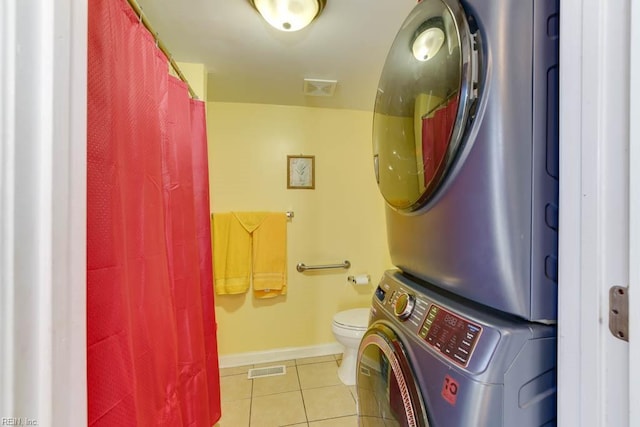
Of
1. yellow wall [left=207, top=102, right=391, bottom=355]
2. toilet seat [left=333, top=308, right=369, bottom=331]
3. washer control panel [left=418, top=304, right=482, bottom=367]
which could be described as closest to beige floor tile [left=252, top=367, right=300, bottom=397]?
yellow wall [left=207, top=102, right=391, bottom=355]

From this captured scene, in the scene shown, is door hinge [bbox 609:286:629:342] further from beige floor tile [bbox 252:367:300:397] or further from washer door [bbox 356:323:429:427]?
beige floor tile [bbox 252:367:300:397]

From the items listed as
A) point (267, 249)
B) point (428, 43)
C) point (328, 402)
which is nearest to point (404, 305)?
point (428, 43)

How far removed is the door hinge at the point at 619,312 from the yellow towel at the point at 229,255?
1.95 m

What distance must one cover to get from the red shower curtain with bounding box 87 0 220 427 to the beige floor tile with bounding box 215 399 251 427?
18.5 inches

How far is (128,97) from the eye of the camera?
0.69m

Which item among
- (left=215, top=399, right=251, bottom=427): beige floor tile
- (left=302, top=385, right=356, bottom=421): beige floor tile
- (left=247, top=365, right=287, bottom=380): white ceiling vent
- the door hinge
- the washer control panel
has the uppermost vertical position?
the door hinge

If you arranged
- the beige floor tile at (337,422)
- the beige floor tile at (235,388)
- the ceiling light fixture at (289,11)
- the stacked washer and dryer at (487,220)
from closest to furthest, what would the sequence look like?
1. the stacked washer and dryer at (487,220)
2. the ceiling light fixture at (289,11)
3. the beige floor tile at (337,422)
4. the beige floor tile at (235,388)

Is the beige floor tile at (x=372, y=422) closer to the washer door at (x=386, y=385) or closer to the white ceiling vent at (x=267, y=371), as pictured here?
the washer door at (x=386, y=385)

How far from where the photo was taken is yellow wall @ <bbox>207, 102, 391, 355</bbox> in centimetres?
207

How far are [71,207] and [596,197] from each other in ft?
2.60

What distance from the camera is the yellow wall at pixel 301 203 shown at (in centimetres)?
207

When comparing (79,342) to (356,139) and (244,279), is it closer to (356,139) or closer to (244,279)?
(244,279)

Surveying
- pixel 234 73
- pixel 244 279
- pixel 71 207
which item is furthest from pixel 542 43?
pixel 244 279

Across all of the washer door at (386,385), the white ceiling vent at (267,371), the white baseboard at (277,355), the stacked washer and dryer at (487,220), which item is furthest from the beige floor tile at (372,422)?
the white baseboard at (277,355)
